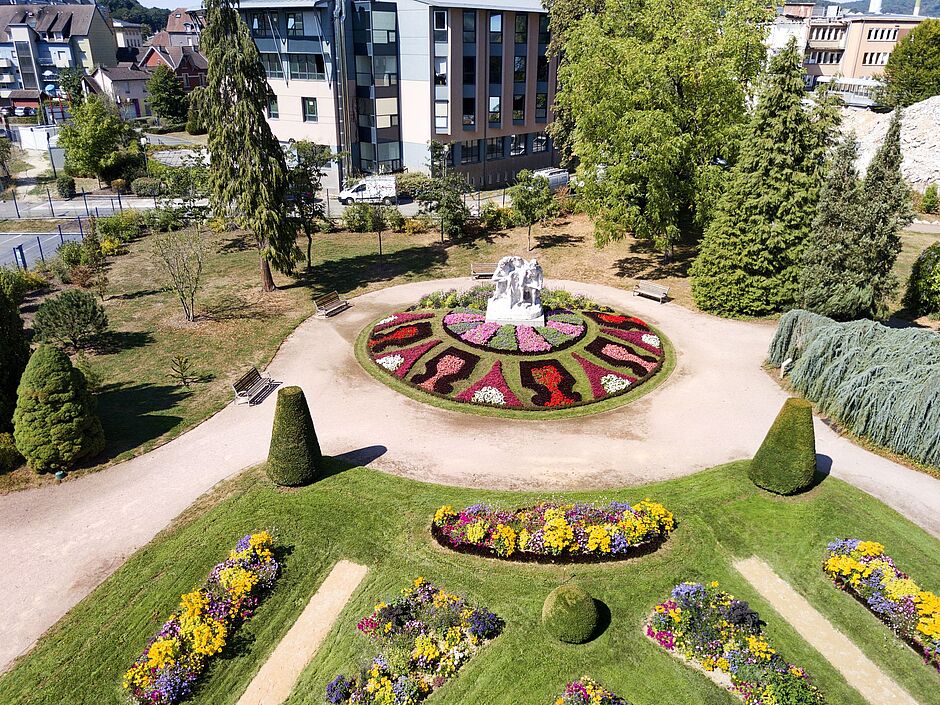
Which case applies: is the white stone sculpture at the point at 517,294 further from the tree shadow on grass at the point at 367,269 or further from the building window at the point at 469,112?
the building window at the point at 469,112

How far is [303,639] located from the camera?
14.9m

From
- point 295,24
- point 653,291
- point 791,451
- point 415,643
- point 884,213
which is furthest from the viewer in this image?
point 295,24

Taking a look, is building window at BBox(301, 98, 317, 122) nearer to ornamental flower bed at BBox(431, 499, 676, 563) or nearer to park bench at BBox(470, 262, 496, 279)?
park bench at BBox(470, 262, 496, 279)

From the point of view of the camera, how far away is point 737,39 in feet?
106

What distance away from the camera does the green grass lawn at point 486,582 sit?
44.8ft

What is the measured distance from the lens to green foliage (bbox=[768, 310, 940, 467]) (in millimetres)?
20594

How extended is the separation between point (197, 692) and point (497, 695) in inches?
260

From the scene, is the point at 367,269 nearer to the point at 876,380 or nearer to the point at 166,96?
the point at 876,380

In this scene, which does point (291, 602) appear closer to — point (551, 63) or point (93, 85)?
point (551, 63)

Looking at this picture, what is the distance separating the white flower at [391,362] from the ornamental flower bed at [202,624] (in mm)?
10852

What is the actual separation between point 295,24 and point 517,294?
1645 inches

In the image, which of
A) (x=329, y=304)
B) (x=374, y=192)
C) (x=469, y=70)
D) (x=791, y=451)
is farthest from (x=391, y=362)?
(x=469, y=70)

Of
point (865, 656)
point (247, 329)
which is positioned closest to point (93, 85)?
point (247, 329)

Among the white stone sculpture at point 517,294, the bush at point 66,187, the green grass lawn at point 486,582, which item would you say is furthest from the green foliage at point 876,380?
the bush at point 66,187
